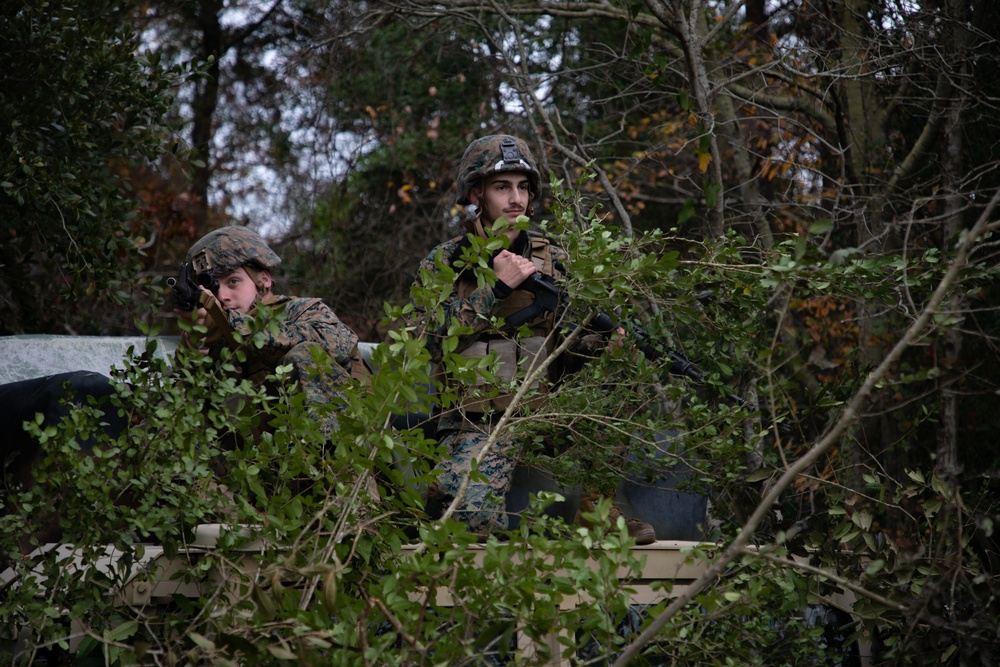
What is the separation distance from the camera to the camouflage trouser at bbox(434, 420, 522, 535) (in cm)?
366

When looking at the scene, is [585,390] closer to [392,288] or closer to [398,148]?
[392,288]

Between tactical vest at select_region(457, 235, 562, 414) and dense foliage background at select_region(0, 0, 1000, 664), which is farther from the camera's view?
tactical vest at select_region(457, 235, 562, 414)

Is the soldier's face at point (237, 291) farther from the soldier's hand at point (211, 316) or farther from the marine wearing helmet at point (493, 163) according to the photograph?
the marine wearing helmet at point (493, 163)

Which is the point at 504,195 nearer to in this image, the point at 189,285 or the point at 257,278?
the point at 257,278

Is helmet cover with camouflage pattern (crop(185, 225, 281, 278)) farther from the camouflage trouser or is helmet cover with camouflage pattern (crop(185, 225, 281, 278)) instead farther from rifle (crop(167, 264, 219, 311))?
the camouflage trouser

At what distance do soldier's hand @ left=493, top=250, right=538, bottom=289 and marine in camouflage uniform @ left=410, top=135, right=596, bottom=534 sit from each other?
0.02 metres

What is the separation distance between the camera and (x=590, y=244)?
306 centimetres

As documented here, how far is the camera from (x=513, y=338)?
13.1 ft

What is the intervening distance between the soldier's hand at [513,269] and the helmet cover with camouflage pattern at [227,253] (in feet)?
3.36

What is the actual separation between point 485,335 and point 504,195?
67 centimetres

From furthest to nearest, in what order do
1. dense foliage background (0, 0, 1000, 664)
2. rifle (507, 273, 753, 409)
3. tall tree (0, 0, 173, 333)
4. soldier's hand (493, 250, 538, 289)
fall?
tall tree (0, 0, 173, 333) < soldier's hand (493, 250, 538, 289) < rifle (507, 273, 753, 409) < dense foliage background (0, 0, 1000, 664)

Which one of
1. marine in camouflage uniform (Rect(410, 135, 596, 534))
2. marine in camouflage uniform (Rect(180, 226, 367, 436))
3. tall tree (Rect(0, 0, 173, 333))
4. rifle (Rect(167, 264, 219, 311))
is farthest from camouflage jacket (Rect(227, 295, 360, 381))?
tall tree (Rect(0, 0, 173, 333))

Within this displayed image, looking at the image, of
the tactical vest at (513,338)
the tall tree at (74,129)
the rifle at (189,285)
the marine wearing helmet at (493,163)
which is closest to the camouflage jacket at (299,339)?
the rifle at (189,285)

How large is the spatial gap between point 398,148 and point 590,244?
7.08 meters
